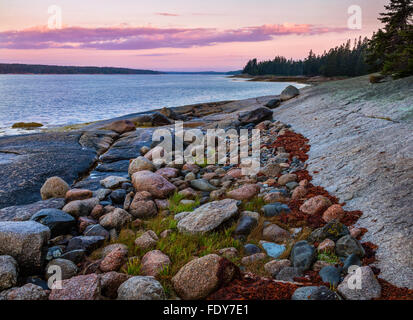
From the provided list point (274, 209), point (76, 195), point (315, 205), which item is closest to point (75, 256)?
point (76, 195)

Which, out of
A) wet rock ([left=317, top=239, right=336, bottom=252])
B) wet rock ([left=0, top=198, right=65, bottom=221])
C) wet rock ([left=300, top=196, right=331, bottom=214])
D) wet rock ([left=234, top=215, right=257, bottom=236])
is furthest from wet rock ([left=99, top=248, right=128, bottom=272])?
wet rock ([left=300, top=196, right=331, bottom=214])

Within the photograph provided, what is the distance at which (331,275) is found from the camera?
352cm

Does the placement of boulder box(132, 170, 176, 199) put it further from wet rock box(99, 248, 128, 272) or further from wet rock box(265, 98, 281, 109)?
wet rock box(265, 98, 281, 109)

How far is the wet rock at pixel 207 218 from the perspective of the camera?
5.11 metres

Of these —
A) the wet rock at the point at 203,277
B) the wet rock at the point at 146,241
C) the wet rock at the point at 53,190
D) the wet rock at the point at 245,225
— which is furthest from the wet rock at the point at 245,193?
the wet rock at the point at 53,190

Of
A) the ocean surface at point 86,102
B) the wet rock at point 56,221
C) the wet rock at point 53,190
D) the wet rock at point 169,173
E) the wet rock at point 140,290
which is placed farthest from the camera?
the ocean surface at point 86,102

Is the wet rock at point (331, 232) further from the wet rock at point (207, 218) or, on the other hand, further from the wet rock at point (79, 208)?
the wet rock at point (79, 208)

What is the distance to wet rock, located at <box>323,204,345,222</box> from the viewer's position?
491 cm

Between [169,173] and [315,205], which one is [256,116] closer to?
[169,173]

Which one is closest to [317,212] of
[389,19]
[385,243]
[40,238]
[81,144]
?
[385,243]

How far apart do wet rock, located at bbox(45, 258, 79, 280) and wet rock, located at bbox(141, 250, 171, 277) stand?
1.05 meters

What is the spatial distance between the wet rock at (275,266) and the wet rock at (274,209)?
1650 millimetres
